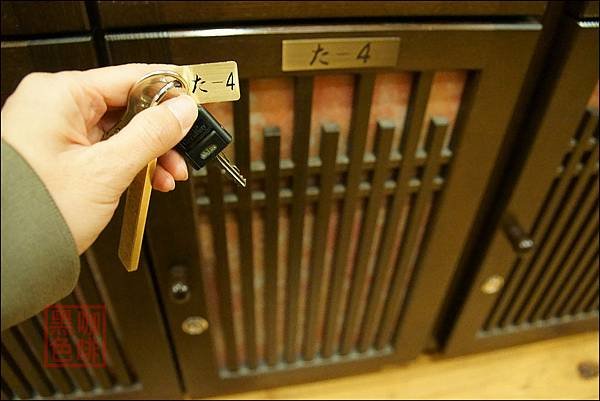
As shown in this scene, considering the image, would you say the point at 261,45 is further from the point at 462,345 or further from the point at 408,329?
the point at 462,345

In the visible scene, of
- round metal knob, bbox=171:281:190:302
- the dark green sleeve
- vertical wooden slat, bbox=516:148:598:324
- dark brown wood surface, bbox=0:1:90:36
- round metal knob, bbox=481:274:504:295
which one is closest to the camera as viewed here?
the dark green sleeve

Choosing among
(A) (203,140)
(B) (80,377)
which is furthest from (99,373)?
(A) (203,140)

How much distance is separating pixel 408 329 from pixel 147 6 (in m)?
0.74

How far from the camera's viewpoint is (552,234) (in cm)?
87

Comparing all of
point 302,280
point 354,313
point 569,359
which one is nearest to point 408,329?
point 354,313

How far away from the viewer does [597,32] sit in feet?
1.98

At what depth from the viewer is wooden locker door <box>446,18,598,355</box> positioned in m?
0.66

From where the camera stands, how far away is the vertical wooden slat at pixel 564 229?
80 centimetres

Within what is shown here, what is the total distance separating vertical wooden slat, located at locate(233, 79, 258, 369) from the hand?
175 mm

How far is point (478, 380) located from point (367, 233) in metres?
0.53
